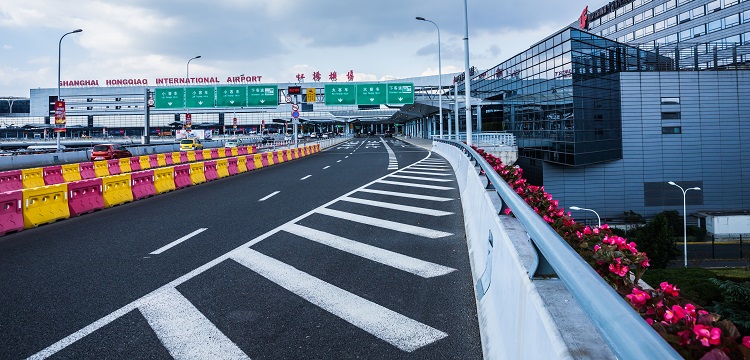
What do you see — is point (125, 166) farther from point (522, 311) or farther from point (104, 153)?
point (522, 311)

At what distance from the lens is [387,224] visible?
10.2m

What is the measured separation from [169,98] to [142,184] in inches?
1395

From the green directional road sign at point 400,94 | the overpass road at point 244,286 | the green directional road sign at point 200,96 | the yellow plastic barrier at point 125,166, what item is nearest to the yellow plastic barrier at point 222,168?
the yellow plastic barrier at point 125,166

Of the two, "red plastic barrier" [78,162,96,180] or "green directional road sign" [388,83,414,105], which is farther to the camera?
"green directional road sign" [388,83,414,105]

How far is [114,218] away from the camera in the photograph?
12.0 metres

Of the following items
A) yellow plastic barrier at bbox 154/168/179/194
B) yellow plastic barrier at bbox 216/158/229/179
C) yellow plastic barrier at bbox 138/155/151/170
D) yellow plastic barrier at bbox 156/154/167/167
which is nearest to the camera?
yellow plastic barrier at bbox 154/168/179/194

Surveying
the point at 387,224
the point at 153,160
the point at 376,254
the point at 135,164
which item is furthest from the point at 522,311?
the point at 153,160

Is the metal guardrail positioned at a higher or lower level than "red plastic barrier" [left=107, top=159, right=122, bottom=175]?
lower

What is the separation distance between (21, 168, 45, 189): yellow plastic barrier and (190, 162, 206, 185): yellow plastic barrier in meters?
6.46

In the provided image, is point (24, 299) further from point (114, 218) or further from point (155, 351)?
point (114, 218)

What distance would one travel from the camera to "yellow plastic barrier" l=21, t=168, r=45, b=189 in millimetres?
19917

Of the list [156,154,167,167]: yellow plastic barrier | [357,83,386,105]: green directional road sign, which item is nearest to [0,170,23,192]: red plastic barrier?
[156,154,167,167]: yellow plastic barrier

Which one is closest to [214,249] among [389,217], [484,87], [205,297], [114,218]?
[205,297]

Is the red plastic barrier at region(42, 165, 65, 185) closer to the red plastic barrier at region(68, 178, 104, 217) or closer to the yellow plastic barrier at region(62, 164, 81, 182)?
the yellow plastic barrier at region(62, 164, 81, 182)
